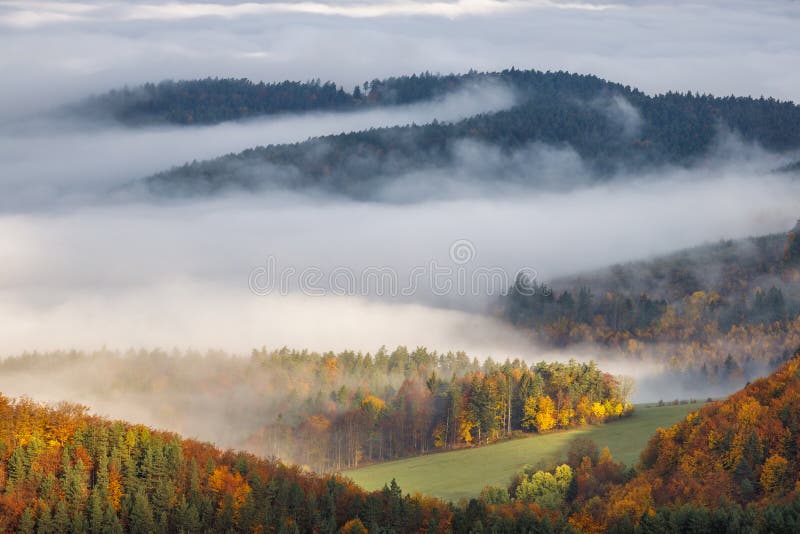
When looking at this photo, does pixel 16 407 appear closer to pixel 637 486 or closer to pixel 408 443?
pixel 637 486

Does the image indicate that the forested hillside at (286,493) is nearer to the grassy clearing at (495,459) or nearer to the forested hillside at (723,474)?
the forested hillside at (723,474)

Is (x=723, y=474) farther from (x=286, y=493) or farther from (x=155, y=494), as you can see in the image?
(x=155, y=494)

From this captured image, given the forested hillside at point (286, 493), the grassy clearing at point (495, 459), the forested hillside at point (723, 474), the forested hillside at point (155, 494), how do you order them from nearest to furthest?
the forested hillside at point (723, 474)
the forested hillside at point (286, 493)
the forested hillside at point (155, 494)
the grassy clearing at point (495, 459)

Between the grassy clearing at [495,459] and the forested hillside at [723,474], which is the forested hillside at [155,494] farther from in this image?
the grassy clearing at [495,459]

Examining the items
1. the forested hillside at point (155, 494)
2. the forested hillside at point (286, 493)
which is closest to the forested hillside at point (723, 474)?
the forested hillside at point (286, 493)

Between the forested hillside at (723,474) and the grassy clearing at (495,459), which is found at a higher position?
the forested hillside at (723,474)

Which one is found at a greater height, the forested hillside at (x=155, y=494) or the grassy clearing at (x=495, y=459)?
the forested hillside at (x=155, y=494)

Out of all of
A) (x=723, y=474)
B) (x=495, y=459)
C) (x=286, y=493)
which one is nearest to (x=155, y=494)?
(x=286, y=493)

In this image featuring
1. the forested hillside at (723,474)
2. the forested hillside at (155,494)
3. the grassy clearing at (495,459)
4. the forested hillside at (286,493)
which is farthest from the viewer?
the grassy clearing at (495,459)

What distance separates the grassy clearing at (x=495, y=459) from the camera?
16250 centimetres

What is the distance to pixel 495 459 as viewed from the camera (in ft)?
573

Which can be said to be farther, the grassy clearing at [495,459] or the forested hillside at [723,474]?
the grassy clearing at [495,459]

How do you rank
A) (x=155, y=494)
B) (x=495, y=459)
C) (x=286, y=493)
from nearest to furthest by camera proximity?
(x=286, y=493), (x=155, y=494), (x=495, y=459)

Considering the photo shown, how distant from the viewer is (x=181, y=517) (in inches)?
4624
